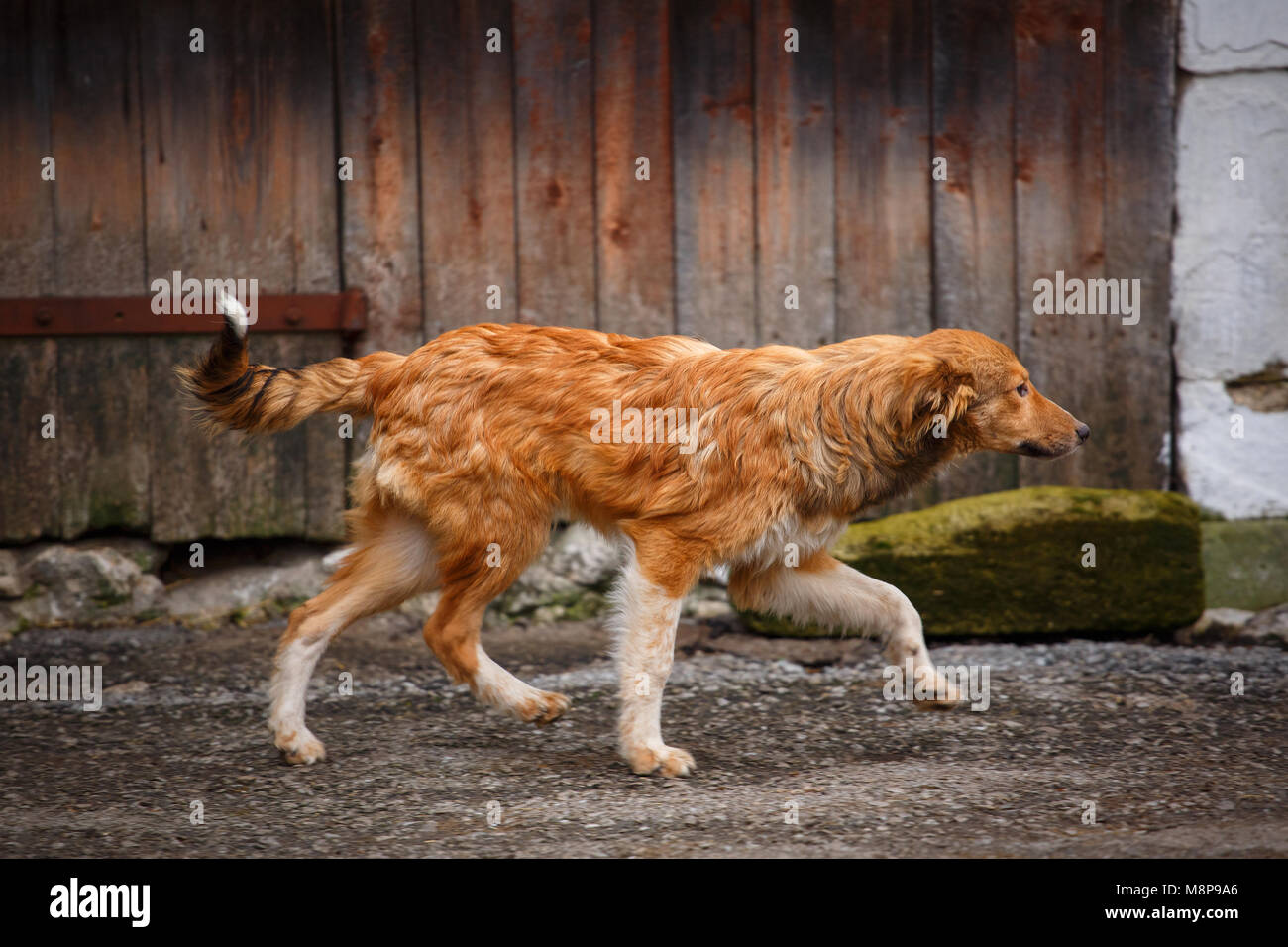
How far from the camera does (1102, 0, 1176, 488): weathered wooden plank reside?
584cm

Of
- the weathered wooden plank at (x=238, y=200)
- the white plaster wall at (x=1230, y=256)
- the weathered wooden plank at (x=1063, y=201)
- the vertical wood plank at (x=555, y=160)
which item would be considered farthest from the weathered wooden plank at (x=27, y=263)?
the white plaster wall at (x=1230, y=256)

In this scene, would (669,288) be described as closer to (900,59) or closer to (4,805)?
(900,59)

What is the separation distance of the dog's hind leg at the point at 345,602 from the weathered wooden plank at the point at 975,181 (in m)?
2.75

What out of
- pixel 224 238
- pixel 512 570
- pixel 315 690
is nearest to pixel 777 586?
pixel 512 570

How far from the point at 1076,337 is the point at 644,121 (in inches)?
89.8

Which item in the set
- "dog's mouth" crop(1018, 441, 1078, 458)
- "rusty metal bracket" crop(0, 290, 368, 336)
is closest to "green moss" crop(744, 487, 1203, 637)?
"dog's mouth" crop(1018, 441, 1078, 458)

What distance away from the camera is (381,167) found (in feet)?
19.6

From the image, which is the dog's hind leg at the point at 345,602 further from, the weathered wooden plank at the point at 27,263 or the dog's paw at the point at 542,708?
the weathered wooden plank at the point at 27,263

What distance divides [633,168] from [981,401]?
101 inches

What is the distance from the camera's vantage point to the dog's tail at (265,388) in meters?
4.20

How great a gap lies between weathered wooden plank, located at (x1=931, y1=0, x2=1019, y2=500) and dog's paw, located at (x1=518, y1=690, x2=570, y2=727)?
2.47 meters

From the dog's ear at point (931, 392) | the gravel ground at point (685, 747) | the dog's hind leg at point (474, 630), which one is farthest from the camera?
the dog's hind leg at point (474, 630)

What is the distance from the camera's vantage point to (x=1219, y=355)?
5887mm

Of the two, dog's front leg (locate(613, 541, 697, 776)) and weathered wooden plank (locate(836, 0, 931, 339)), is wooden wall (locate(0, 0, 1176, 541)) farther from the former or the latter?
dog's front leg (locate(613, 541, 697, 776))
